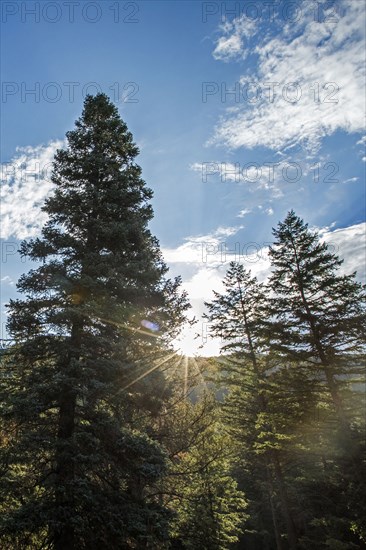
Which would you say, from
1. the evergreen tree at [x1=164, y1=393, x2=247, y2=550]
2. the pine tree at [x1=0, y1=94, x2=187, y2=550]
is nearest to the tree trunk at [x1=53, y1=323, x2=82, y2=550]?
the pine tree at [x1=0, y1=94, x2=187, y2=550]

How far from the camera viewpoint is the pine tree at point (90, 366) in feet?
26.2

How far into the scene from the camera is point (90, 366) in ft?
31.7

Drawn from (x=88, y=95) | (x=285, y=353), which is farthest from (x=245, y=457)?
(x=88, y=95)

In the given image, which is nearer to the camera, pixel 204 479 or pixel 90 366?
pixel 90 366

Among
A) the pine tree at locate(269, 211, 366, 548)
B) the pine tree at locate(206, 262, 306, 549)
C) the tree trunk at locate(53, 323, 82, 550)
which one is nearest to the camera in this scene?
the tree trunk at locate(53, 323, 82, 550)

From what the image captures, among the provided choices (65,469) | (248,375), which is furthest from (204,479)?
(65,469)

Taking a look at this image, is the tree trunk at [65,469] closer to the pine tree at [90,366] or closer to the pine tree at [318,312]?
Result: the pine tree at [90,366]

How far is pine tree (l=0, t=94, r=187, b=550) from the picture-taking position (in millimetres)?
7988

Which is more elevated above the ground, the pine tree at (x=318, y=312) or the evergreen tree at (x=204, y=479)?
the pine tree at (x=318, y=312)

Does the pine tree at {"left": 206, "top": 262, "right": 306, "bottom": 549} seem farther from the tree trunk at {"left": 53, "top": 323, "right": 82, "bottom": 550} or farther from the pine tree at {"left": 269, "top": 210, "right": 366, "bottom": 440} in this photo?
the tree trunk at {"left": 53, "top": 323, "right": 82, "bottom": 550}

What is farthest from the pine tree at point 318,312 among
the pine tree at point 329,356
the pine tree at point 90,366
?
the pine tree at point 90,366

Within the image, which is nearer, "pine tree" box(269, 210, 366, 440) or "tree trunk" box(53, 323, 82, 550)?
"tree trunk" box(53, 323, 82, 550)

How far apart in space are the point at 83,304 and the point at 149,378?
3.05 metres

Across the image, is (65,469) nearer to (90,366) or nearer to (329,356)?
(90,366)
